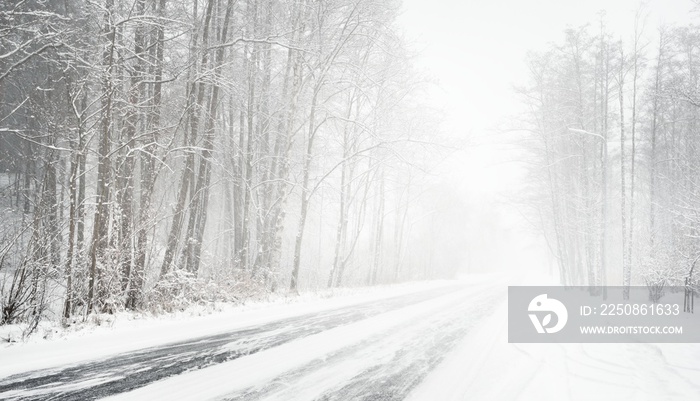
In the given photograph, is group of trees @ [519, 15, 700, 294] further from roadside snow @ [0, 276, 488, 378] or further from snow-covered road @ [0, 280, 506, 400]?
roadside snow @ [0, 276, 488, 378]

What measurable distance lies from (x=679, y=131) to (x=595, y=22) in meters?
11.3

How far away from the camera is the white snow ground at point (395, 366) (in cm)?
341

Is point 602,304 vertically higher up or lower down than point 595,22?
lower down

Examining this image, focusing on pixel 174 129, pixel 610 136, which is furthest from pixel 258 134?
pixel 610 136

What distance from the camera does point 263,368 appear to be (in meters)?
3.97

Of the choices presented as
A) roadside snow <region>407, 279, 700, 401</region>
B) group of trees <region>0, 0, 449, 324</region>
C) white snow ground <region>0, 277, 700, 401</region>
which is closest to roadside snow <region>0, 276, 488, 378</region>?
white snow ground <region>0, 277, 700, 401</region>

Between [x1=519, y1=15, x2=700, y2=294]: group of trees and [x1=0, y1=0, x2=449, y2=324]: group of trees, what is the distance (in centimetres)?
710

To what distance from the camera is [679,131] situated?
22.0 meters

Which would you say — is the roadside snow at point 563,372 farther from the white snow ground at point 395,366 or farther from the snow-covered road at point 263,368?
the snow-covered road at point 263,368

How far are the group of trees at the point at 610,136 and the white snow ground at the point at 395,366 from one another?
31.4 feet

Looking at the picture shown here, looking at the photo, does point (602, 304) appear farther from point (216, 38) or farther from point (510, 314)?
point (216, 38)

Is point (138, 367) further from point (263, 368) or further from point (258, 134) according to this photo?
point (258, 134)

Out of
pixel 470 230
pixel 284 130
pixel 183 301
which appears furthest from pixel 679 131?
pixel 470 230

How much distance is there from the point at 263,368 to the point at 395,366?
1.56 metres
